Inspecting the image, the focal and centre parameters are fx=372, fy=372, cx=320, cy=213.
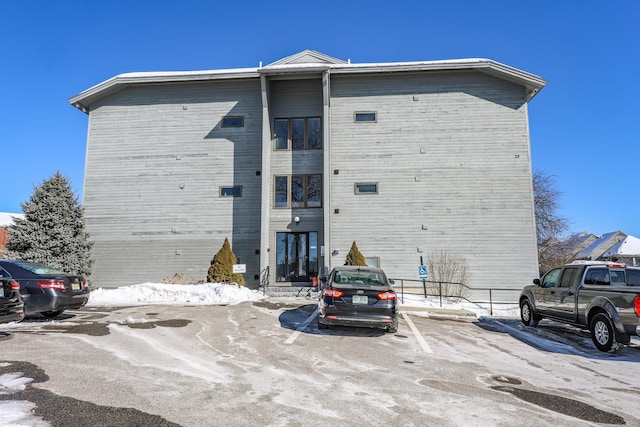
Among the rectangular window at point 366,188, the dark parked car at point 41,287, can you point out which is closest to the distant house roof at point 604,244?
the rectangular window at point 366,188

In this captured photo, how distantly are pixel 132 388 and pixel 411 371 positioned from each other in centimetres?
387

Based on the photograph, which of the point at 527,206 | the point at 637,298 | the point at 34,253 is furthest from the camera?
the point at 527,206

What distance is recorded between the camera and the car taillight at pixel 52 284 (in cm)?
875

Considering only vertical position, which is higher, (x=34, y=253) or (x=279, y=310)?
(x=34, y=253)

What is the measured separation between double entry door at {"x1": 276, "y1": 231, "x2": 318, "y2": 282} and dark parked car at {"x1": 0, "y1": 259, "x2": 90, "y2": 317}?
34.0ft

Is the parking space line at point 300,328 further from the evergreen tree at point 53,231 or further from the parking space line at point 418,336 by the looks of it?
the evergreen tree at point 53,231

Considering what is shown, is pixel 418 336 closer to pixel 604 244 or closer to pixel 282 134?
pixel 282 134

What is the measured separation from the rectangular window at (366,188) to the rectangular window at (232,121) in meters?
7.02

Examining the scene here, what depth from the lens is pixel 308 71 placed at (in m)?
18.6

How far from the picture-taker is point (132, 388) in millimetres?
4543

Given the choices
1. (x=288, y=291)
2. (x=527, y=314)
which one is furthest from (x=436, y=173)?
(x=288, y=291)

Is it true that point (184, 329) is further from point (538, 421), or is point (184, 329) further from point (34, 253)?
point (34, 253)

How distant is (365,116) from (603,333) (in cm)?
1432

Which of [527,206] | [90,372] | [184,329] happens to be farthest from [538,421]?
[527,206]
